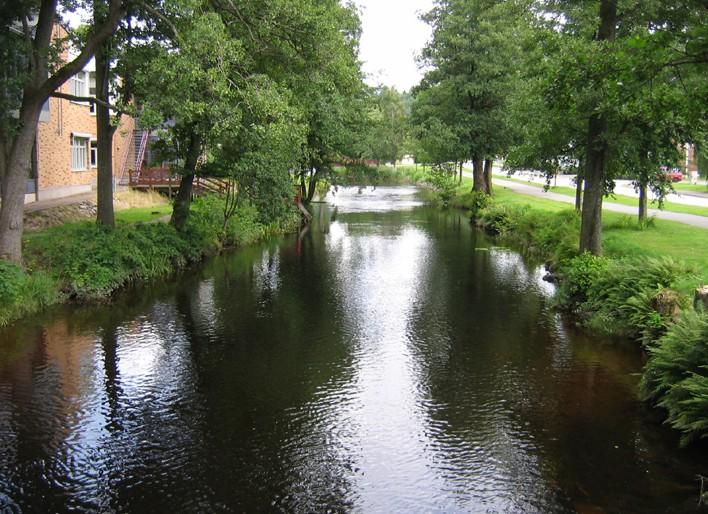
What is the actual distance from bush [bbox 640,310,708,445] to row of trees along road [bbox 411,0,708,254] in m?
3.60

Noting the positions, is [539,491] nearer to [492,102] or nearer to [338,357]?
[338,357]

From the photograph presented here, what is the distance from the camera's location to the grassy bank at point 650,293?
32.8 ft

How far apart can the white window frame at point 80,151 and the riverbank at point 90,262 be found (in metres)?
13.2

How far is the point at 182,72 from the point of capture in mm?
15719

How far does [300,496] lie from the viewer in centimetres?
816

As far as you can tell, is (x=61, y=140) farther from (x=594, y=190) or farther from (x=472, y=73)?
(x=594, y=190)

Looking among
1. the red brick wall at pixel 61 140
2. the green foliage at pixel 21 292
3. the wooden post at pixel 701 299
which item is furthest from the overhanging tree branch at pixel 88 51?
the wooden post at pixel 701 299

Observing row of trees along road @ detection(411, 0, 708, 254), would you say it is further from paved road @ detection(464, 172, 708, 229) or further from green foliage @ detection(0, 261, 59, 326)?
green foliage @ detection(0, 261, 59, 326)

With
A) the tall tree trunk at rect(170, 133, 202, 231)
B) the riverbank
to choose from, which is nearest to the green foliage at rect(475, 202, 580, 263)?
the riverbank

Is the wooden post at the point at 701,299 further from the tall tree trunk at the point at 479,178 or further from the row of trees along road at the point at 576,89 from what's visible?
the tall tree trunk at the point at 479,178

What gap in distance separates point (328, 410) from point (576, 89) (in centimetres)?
719

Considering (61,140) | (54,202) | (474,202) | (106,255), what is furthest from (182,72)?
(474,202)

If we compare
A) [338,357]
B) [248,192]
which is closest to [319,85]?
[248,192]

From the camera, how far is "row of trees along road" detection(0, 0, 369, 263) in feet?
52.4
